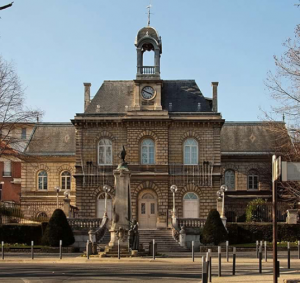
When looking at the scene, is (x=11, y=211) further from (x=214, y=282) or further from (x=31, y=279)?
(x=214, y=282)

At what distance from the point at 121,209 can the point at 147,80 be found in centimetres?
2033

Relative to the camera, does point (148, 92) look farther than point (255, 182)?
No

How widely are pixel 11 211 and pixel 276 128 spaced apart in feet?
75.9

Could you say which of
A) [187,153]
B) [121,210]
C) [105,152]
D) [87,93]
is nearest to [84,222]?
[105,152]

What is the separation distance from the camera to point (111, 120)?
52.0 metres

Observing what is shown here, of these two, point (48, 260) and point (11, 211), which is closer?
point (48, 260)

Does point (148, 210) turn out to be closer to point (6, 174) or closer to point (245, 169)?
point (245, 169)

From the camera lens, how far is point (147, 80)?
52.3m

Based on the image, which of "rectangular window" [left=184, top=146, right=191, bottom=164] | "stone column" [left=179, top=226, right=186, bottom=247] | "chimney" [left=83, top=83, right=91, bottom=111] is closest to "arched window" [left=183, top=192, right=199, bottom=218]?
"rectangular window" [left=184, top=146, right=191, bottom=164]

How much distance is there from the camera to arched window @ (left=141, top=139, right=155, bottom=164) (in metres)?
51.9

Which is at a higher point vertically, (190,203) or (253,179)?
(253,179)

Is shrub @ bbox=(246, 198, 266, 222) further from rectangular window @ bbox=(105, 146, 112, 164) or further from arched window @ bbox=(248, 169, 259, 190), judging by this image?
arched window @ bbox=(248, 169, 259, 190)

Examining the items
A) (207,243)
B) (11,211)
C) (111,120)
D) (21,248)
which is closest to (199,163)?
(111,120)

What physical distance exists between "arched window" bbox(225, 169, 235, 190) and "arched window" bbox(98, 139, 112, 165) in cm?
1407
